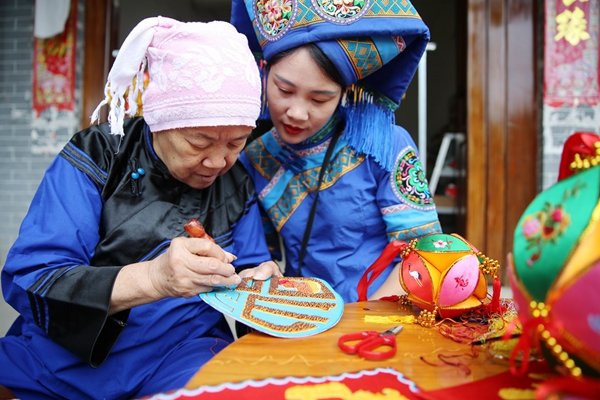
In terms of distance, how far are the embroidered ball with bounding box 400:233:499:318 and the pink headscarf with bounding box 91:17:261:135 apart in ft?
1.69

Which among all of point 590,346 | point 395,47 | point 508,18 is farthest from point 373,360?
point 508,18

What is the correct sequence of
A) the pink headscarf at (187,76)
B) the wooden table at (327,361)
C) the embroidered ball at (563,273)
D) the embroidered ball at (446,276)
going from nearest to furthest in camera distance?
the embroidered ball at (563,273), the wooden table at (327,361), the embroidered ball at (446,276), the pink headscarf at (187,76)

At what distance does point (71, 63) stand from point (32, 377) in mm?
3338

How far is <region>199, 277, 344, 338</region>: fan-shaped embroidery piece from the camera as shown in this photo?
3.30 feet

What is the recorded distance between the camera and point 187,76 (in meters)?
1.24

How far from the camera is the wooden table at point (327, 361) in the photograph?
0.81 m

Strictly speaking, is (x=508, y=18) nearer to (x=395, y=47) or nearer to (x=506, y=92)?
(x=506, y=92)

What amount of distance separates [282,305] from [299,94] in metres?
0.67

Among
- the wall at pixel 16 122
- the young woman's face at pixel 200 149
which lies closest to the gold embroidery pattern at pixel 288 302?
the young woman's face at pixel 200 149

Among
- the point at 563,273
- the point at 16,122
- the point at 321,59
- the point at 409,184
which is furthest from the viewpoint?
the point at 16,122

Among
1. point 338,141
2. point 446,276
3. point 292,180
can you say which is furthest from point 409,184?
point 446,276

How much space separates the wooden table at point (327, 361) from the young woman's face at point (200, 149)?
47 cm

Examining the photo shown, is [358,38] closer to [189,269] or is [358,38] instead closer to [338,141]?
[338,141]

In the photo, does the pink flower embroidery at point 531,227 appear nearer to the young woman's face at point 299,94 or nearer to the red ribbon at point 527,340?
the red ribbon at point 527,340
